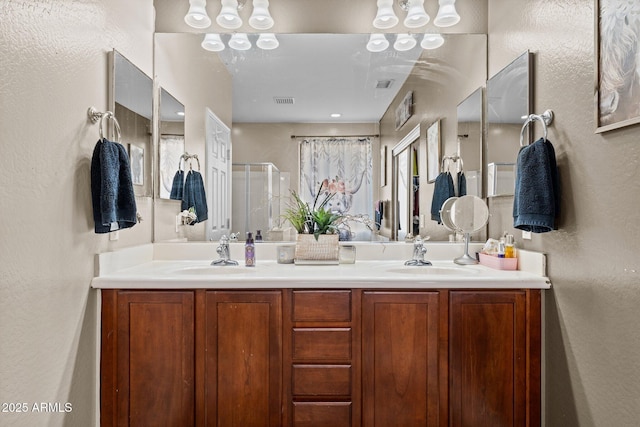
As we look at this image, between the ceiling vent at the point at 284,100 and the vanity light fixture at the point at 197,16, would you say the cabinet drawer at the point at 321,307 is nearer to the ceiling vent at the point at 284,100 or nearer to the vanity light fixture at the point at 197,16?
the ceiling vent at the point at 284,100

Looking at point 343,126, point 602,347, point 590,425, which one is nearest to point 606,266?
point 602,347

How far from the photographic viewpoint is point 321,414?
1663 mm

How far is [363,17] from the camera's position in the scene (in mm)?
2326

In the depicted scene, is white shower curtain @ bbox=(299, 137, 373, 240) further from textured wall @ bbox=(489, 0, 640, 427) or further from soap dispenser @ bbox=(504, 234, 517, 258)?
textured wall @ bbox=(489, 0, 640, 427)

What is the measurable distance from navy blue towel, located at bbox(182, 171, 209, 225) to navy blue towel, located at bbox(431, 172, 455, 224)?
4.41 feet

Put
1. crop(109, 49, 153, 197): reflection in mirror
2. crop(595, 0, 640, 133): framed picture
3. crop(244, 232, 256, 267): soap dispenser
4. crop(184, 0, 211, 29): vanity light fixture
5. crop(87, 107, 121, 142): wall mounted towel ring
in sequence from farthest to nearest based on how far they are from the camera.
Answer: crop(184, 0, 211, 29): vanity light fixture < crop(244, 232, 256, 267): soap dispenser < crop(109, 49, 153, 197): reflection in mirror < crop(87, 107, 121, 142): wall mounted towel ring < crop(595, 0, 640, 133): framed picture

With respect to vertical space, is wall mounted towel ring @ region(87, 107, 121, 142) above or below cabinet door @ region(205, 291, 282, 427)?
above

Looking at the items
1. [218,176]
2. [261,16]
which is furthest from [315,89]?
[218,176]

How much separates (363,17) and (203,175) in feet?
4.39

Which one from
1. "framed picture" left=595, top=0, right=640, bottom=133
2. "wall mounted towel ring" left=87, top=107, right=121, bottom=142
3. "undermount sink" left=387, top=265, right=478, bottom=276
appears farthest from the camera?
"undermount sink" left=387, top=265, right=478, bottom=276

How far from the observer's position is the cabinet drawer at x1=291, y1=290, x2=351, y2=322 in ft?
5.49

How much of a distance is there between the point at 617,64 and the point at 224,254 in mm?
1867

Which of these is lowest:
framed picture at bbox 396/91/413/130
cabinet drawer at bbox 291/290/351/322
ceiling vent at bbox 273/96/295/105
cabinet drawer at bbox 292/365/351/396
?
cabinet drawer at bbox 292/365/351/396

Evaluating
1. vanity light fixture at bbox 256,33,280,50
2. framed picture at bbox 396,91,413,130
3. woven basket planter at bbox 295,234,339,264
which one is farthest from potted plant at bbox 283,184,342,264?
vanity light fixture at bbox 256,33,280,50
